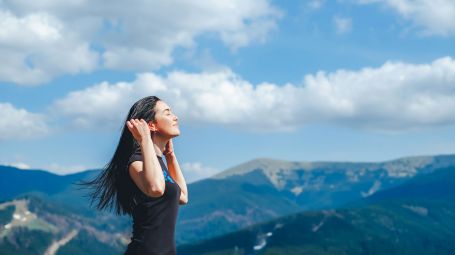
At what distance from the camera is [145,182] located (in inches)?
306

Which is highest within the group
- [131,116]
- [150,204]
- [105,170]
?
[131,116]

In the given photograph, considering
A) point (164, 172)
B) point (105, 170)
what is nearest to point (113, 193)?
point (105, 170)

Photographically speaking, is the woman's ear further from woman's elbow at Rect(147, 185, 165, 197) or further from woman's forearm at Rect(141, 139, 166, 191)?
woman's elbow at Rect(147, 185, 165, 197)

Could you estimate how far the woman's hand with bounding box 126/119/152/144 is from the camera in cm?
796

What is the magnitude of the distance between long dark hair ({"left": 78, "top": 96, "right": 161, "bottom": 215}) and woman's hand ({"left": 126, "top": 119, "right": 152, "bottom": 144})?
0.31 meters

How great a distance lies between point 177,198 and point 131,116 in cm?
130

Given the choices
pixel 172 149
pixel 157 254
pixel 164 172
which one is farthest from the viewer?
pixel 172 149

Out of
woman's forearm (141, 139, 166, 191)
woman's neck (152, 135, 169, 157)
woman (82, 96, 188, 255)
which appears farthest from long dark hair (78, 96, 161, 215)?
woman's forearm (141, 139, 166, 191)

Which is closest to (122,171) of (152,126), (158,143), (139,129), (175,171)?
(158,143)

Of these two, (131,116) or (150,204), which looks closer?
(150,204)

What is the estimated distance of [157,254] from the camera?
7840mm

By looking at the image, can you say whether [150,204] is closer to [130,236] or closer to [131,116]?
[130,236]

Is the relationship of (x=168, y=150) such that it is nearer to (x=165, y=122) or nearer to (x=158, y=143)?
(x=158, y=143)

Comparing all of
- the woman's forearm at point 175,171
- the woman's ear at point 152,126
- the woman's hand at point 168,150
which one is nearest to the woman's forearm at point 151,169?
the woman's ear at point 152,126
